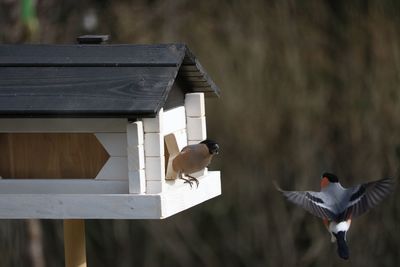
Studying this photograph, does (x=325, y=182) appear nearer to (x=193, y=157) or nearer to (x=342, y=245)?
(x=342, y=245)

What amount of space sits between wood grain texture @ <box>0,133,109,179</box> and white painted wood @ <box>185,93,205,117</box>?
0.39 metres

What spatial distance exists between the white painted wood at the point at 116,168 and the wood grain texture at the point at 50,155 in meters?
0.04

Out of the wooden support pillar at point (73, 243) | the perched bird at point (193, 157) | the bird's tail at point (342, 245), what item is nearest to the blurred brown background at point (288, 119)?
the bird's tail at point (342, 245)

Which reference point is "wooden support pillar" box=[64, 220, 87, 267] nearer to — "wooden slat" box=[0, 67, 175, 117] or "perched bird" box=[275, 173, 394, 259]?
"wooden slat" box=[0, 67, 175, 117]

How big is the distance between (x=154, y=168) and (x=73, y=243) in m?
0.49

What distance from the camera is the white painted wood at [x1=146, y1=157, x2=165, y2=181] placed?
9.96 ft

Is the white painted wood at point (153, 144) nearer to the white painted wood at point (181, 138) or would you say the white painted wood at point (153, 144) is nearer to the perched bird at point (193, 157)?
the perched bird at point (193, 157)

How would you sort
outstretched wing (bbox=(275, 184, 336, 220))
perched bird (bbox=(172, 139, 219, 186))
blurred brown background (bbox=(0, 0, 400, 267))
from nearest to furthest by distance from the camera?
1. perched bird (bbox=(172, 139, 219, 186))
2. outstretched wing (bbox=(275, 184, 336, 220))
3. blurred brown background (bbox=(0, 0, 400, 267))

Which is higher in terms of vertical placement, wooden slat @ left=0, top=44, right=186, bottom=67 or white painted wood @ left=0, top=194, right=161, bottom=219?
wooden slat @ left=0, top=44, right=186, bottom=67

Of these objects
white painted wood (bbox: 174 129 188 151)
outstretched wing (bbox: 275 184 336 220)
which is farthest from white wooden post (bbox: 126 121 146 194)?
outstretched wing (bbox: 275 184 336 220)

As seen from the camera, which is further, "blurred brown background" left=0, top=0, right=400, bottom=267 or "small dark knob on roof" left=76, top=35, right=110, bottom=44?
"blurred brown background" left=0, top=0, right=400, bottom=267

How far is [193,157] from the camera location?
3.21m

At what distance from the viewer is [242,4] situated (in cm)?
606

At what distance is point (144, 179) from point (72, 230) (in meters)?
0.44
